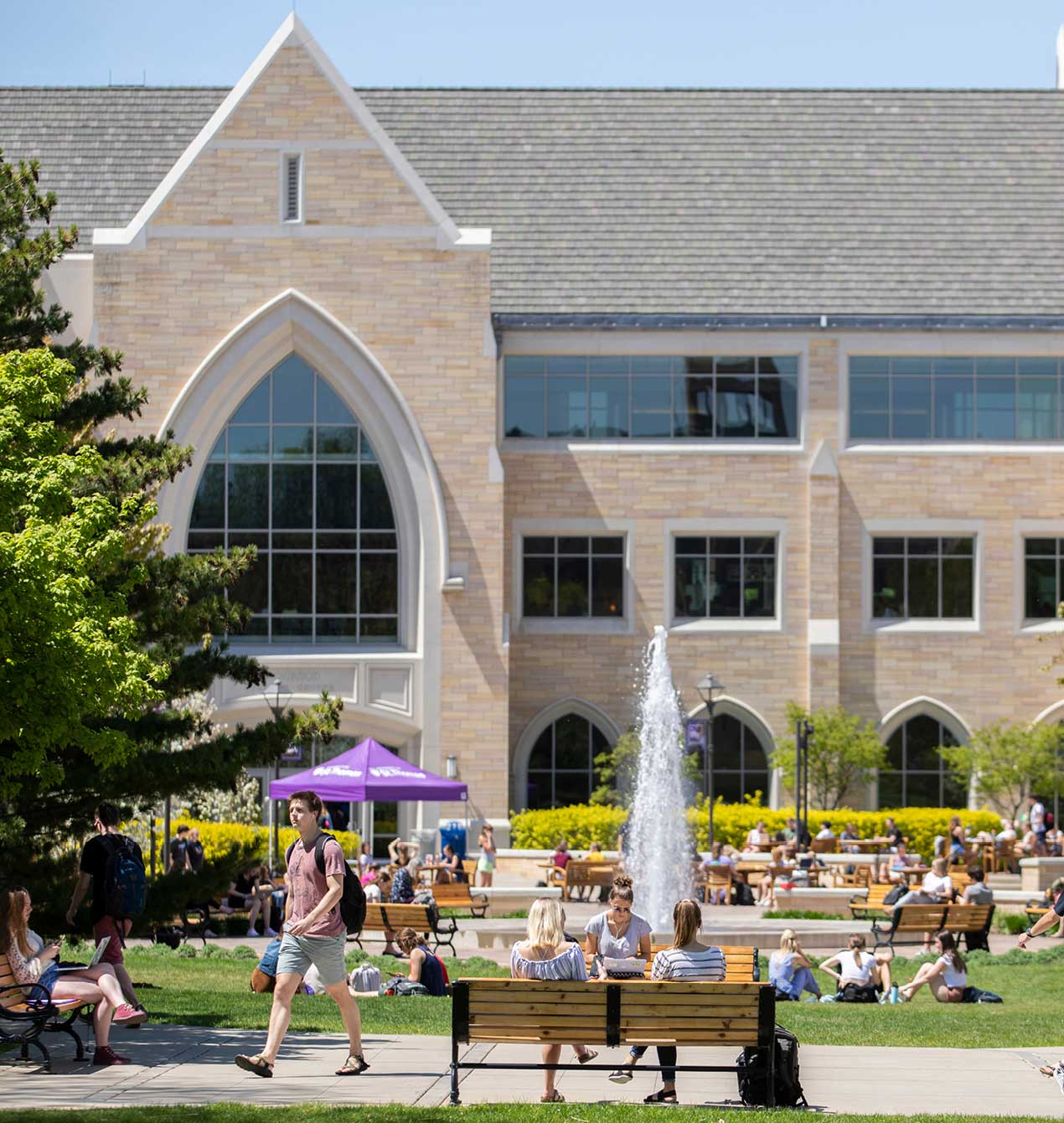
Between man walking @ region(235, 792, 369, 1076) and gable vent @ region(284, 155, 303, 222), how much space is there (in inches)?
1081

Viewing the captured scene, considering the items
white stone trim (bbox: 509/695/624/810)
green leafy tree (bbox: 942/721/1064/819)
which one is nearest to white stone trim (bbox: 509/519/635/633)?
white stone trim (bbox: 509/695/624/810)

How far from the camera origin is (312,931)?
1191cm

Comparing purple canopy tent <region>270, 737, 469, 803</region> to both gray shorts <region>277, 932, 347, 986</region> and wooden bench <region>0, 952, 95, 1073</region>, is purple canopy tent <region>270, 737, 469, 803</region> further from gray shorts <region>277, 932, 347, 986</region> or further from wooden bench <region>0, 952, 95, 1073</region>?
gray shorts <region>277, 932, 347, 986</region>

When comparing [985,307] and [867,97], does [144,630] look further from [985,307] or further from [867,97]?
[867,97]

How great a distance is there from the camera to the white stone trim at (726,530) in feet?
132

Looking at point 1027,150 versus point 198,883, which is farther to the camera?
point 1027,150

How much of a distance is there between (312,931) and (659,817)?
16422 mm

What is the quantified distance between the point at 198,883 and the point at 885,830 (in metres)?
20.3

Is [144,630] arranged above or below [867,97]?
below

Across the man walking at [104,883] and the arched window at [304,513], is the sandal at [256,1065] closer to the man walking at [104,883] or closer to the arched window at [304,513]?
the man walking at [104,883]

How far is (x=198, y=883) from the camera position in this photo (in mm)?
20484

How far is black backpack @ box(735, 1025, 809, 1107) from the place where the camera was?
1158 centimetres

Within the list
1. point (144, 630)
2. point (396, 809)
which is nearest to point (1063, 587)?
point (396, 809)

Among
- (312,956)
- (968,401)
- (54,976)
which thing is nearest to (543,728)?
(968,401)
